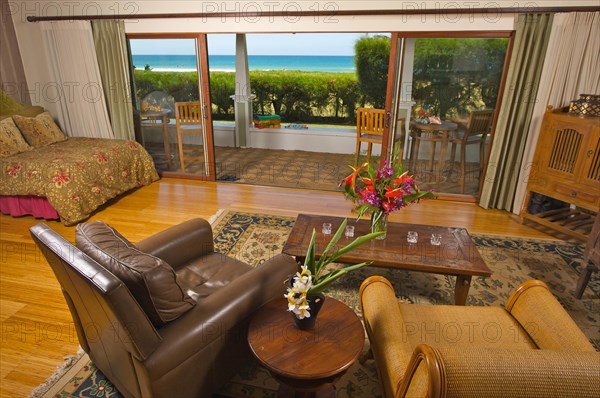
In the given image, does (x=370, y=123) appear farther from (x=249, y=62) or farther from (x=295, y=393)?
(x=249, y=62)

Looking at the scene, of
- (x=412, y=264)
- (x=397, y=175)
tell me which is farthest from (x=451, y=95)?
(x=412, y=264)

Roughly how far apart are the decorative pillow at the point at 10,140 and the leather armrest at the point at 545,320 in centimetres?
468

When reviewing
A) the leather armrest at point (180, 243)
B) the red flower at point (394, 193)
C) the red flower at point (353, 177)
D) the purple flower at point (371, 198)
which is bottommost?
the leather armrest at point (180, 243)

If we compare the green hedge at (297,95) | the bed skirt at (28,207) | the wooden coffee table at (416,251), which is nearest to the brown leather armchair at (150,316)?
the wooden coffee table at (416,251)

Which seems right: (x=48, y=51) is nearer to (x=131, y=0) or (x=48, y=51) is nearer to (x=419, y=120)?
(x=131, y=0)

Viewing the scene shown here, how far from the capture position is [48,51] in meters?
4.82

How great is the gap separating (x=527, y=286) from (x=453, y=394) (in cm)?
102

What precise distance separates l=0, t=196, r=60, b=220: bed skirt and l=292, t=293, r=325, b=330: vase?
10.7 feet

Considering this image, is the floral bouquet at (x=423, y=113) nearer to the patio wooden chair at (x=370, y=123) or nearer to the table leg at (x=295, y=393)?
the patio wooden chair at (x=370, y=123)

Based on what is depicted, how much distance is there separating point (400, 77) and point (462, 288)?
2633 mm

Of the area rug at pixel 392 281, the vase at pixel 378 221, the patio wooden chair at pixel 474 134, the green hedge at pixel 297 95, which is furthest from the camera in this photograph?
the green hedge at pixel 297 95

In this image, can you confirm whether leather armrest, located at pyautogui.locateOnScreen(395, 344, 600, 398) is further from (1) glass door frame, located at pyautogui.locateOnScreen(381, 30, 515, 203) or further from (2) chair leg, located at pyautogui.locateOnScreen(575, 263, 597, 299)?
(1) glass door frame, located at pyautogui.locateOnScreen(381, 30, 515, 203)

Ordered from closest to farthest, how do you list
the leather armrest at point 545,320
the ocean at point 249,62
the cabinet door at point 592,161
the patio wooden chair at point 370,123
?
the leather armrest at point 545,320 → the cabinet door at point 592,161 → the ocean at point 249,62 → the patio wooden chair at point 370,123

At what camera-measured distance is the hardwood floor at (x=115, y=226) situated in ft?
6.85
